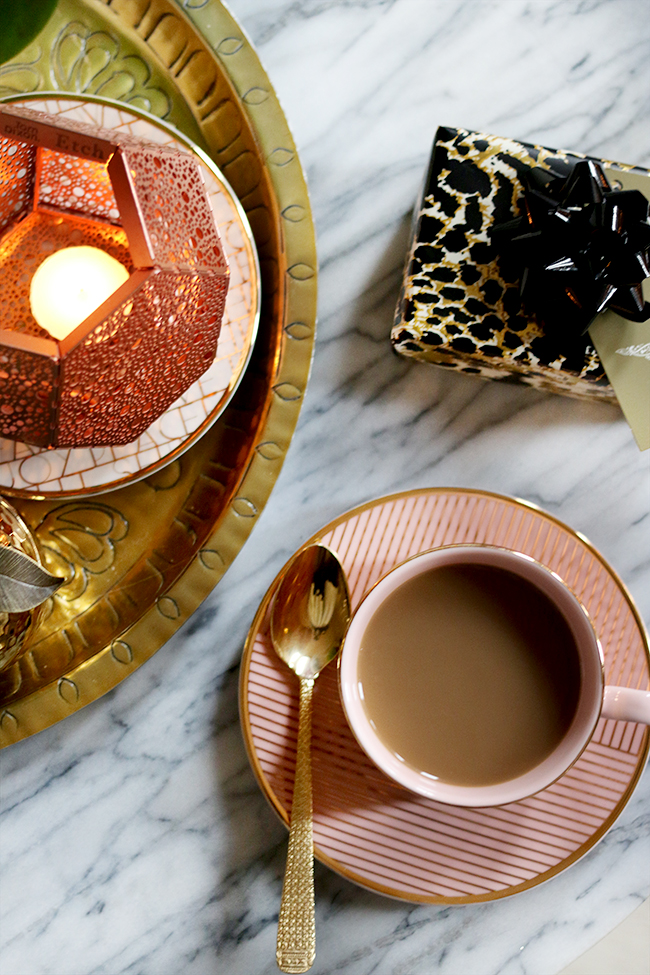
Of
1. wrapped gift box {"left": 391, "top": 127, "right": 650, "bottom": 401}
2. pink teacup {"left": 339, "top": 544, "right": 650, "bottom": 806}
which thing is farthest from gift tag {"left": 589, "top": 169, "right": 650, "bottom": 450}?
pink teacup {"left": 339, "top": 544, "right": 650, "bottom": 806}

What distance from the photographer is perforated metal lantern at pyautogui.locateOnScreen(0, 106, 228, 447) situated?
0.42 metres

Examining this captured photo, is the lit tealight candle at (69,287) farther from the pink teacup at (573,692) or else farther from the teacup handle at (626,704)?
the teacup handle at (626,704)

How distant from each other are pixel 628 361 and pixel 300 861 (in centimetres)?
46

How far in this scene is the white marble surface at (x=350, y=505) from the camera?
60cm

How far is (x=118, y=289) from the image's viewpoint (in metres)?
0.42

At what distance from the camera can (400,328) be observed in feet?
1.75

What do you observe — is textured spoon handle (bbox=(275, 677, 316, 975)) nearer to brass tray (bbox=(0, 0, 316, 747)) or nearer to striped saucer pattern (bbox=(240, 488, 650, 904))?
striped saucer pattern (bbox=(240, 488, 650, 904))

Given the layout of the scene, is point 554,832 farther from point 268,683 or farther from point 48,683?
point 48,683

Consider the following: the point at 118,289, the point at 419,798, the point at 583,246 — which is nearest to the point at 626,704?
the point at 419,798

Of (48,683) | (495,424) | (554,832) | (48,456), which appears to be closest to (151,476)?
(48,456)

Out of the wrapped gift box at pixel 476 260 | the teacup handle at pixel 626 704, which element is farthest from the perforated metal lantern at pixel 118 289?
the teacup handle at pixel 626 704

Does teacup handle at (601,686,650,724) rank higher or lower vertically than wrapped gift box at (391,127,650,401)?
lower

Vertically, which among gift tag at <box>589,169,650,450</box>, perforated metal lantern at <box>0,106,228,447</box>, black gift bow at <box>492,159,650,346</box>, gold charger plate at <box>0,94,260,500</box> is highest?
perforated metal lantern at <box>0,106,228,447</box>

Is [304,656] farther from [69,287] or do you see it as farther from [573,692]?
[69,287]
